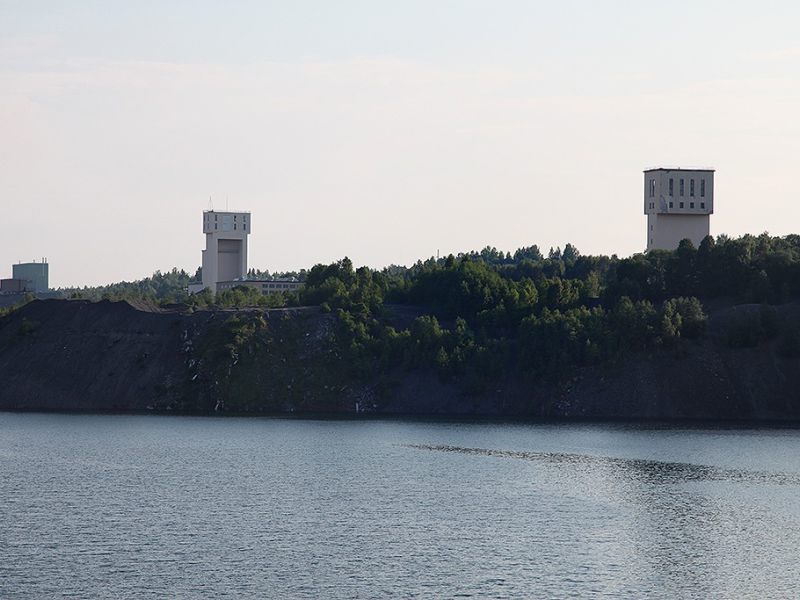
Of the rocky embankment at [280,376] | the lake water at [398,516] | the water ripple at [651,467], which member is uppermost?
the rocky embankment at [280,376]

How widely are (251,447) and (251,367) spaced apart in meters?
55.1

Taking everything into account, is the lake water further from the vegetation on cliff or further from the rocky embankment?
the vegetation on cliff

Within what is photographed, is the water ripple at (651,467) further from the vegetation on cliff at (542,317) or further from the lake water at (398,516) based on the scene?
the vegetation on cliff at (542,317)

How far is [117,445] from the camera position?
116 metres

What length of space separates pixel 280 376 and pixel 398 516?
91.7 metres

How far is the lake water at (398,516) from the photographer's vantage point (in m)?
60.3

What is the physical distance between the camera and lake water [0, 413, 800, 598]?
60.3 meters

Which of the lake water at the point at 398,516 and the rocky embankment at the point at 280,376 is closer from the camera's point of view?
the lake water at the point at 398,516

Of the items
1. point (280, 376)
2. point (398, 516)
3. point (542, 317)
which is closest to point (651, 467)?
point (398, 516)

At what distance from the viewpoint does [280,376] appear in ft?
550

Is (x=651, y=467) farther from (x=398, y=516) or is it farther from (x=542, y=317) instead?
(x=542, y=317)


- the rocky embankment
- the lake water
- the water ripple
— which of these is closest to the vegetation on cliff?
the rocky embankment

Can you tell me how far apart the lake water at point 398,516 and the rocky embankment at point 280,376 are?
28224 millimetres

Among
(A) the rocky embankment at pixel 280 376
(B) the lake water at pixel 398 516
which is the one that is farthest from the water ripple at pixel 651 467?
(A) the rocky embankment at pixel 280 376
